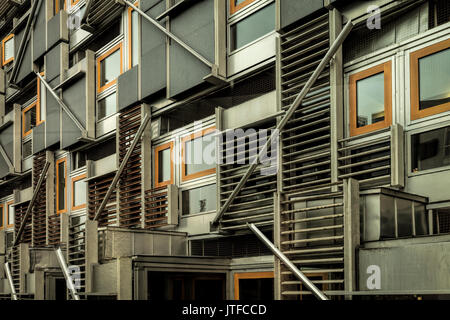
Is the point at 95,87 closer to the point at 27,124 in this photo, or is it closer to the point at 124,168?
the point at 124,168

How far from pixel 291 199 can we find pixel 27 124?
1322 cm

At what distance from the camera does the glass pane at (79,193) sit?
1491cm

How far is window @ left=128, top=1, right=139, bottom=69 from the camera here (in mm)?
12922

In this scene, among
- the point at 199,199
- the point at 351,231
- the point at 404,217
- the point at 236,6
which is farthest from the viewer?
the point at 199,199

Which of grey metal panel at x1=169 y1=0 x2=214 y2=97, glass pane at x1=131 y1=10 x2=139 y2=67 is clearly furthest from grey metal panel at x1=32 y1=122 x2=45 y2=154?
grey metal panel at x1=169 y1=0 x2=214 y2=97

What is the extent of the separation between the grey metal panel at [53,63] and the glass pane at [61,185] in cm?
264

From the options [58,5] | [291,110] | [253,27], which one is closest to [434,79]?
[291,110]

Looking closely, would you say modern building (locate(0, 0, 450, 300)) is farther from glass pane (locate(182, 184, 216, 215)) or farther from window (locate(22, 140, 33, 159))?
Answer: window (locate(22, 140, 33, 159))

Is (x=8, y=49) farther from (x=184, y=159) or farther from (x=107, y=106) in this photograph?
(x=184, y=159)

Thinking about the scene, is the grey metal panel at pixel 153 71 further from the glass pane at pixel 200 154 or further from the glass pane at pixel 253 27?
the glass pane at pixel 253 27

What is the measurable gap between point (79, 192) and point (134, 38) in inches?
185

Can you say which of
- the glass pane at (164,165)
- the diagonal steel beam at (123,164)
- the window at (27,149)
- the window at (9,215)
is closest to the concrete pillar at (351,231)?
the glass pane at (164,165)

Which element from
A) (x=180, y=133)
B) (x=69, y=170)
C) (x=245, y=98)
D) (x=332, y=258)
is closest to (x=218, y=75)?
(x=245, y=98)

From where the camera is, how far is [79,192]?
15.1 metres
